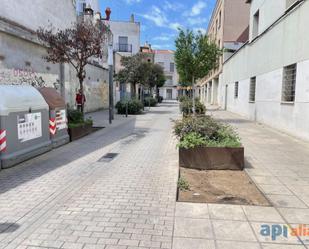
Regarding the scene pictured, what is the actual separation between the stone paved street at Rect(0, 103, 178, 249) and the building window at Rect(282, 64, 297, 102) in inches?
234

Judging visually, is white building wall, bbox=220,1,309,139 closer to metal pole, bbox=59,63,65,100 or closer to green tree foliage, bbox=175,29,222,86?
green tree foliage, bbox=175,29,222,86

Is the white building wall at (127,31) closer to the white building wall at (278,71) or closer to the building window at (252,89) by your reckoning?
the white building wall at (278,71)

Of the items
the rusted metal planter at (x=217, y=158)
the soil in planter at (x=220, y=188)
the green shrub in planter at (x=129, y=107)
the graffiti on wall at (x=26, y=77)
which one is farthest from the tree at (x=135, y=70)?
the soil in planter at (x=220, y=188)

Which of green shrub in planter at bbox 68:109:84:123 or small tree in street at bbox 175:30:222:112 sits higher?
small tree in street at bbox 175:30:222:112

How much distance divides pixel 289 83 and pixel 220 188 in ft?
25.2

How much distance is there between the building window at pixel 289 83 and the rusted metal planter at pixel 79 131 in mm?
7683

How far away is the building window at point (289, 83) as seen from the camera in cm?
1045

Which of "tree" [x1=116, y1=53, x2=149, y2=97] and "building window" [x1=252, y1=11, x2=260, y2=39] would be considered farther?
"tree" [x1=116, y1=53, x2=149, y2=97]

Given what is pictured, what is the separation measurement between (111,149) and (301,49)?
7.02 m

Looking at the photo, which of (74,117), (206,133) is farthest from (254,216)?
(74,117)

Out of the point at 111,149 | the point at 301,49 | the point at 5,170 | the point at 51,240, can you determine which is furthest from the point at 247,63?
the point at 51,240

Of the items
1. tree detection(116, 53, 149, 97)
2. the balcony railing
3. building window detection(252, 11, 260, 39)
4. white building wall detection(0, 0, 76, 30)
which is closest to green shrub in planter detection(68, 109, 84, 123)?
white building wall detection(0, 0, 76, 30)

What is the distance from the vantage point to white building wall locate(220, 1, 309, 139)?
9.27 meters

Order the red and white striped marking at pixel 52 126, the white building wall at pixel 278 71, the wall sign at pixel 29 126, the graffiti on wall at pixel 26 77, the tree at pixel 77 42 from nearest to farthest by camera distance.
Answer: the wall sign at pixel 29 126
the red and white striped marking at pixel 52 126
the white building wall at pixel 278 71
the graffiti on wall at pixel 26 77
the tree at pixel 77 42
